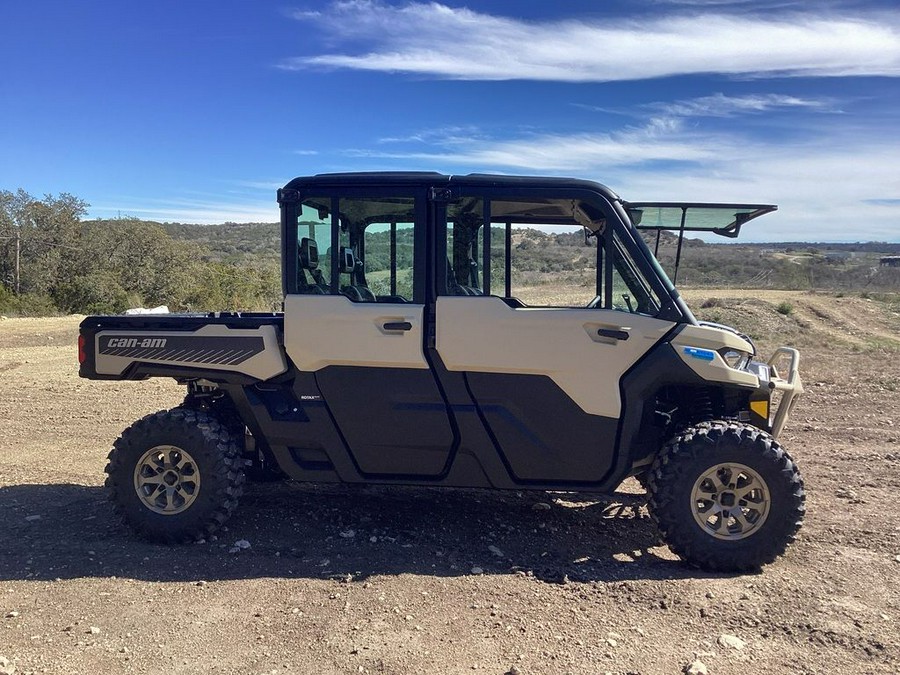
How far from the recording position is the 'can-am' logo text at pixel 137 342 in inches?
191

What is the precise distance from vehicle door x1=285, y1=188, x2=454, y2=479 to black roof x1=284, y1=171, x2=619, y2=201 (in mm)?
65

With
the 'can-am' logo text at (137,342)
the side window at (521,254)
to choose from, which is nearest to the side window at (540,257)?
the side window at (521,254)

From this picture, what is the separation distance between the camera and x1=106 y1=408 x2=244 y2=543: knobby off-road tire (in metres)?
4.72

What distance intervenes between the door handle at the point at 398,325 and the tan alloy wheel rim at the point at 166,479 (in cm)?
158

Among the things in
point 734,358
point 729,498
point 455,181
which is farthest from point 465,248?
point 729,498

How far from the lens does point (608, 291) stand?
462cm

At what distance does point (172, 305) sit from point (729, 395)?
80.5ft

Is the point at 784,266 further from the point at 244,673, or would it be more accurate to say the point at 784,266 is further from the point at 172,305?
the point at 244,673

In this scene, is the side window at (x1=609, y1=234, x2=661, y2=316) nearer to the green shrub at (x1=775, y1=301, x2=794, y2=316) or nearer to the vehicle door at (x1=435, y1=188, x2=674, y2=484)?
the vehicle door at (x1=435, y1=188, x2=674, y2=484)

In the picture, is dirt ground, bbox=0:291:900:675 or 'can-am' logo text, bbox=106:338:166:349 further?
'can-am' logo text, bbox=106:338:166:349

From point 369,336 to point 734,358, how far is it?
90.7 inches

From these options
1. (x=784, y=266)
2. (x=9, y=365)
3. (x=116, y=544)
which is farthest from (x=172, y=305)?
(x=784, y=266)

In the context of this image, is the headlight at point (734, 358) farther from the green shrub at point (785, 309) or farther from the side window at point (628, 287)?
the green shrub at point (785, 309)

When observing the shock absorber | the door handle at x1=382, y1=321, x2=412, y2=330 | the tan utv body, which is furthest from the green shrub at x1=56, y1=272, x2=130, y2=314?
the shock absorber
